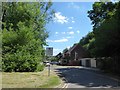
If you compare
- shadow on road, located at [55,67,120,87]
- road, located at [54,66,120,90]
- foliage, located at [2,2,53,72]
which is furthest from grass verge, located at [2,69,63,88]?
foliage, located at [2,2,53,72]

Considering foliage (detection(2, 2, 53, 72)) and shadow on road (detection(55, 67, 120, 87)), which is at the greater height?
foliage (detection(2, 2, 53, 72))

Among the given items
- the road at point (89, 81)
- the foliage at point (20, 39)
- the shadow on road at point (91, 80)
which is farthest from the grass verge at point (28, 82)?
the foliage at point (20, 39)

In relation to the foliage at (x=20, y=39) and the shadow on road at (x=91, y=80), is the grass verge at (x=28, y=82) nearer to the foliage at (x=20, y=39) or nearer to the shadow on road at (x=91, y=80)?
the shadow on road at (x=91, y=80)

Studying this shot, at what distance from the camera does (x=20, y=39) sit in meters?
36.2

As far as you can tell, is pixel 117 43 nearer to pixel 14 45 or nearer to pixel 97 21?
pixel 14 45

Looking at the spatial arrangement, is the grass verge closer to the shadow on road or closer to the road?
the road

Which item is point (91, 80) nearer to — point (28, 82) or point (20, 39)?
point (28, 82)

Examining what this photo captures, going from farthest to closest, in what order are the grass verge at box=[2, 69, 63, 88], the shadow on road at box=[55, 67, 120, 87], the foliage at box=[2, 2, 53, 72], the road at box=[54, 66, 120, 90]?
the foliage at box=[2, 2, 53, 72], the shadow on road at box=[55, 67, 120, 87], the road at box=[54, 66, 120, 90], the grass verge at box=[2, 69, 63, 88]

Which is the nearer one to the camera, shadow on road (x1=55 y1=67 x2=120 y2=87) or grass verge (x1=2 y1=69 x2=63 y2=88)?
grass verge (x1=2 y1=69 x2=63 y2=88)

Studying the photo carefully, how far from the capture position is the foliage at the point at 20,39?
1368 inches

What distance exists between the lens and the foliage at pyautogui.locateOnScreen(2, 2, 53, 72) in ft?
114

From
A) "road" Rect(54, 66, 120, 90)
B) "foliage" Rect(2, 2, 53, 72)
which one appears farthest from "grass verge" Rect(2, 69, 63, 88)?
"foliage" Rect(2, 2, 53, 72)

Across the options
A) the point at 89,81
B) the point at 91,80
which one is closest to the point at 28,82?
the point at 89,81

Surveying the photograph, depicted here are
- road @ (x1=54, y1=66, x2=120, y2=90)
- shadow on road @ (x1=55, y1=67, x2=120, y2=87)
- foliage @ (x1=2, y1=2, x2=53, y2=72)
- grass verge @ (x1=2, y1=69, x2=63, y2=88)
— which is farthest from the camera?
foliage @ (x1=2, y1=2, x2=53, y2=72)
